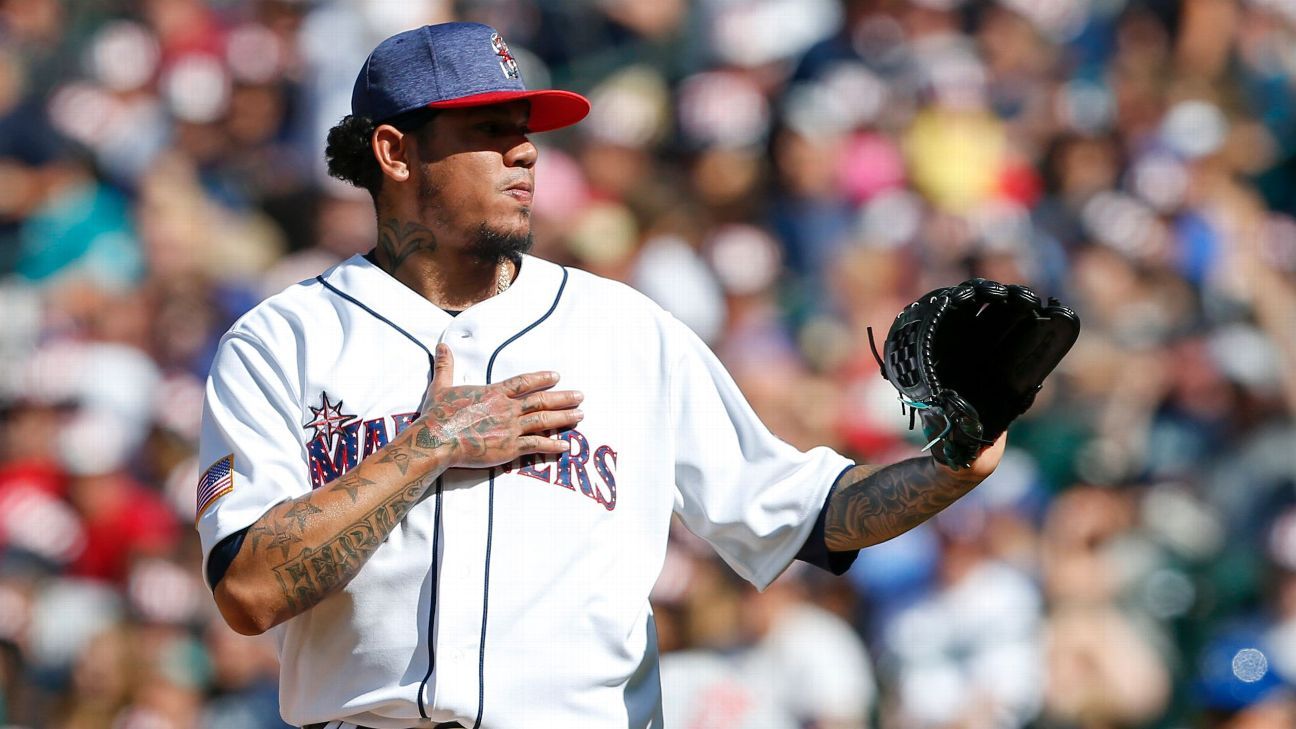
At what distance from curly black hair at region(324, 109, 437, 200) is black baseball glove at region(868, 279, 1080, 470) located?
97 cm

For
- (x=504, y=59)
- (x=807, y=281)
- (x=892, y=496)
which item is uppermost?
(x=504, y=59)

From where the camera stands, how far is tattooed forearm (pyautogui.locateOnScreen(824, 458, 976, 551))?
2754 millimetres

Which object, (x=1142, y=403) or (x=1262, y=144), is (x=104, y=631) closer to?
(x=1142, y=403)

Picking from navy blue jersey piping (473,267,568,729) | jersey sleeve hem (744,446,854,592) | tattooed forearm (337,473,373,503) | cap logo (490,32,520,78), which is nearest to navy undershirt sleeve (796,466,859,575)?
jersey sleeve hem (744,446,854,592)

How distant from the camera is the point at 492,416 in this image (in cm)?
270

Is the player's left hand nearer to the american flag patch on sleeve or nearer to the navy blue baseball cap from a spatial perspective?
the navy blue baseball cap

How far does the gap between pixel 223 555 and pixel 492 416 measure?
19.1 inches

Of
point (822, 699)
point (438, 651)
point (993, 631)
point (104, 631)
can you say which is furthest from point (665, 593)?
point (438, 651)

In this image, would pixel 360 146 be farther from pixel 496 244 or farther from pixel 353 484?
pixel 353 484

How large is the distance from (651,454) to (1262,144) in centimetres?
561

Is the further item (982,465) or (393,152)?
(393,152)

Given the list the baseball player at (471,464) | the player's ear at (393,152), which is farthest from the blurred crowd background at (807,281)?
the player's ear at (393,152)

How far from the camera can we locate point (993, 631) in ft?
19.0

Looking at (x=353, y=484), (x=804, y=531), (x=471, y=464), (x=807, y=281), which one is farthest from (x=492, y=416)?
(x=807, y=281)
